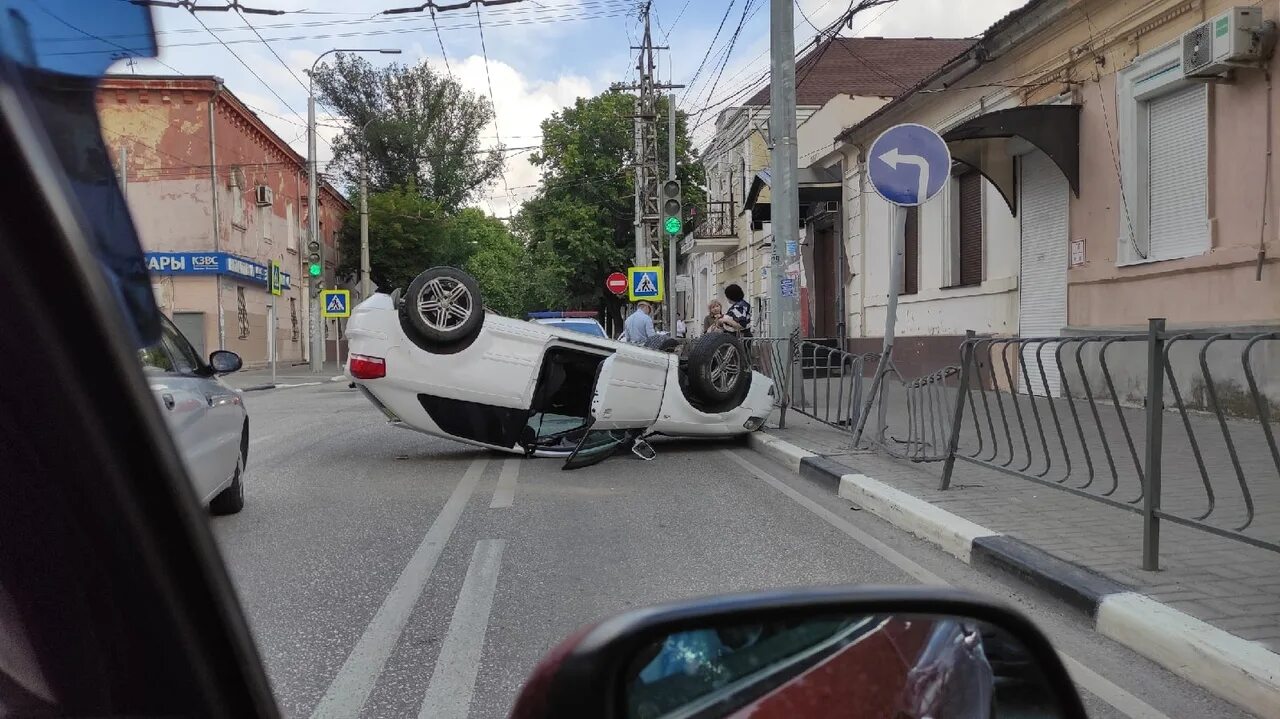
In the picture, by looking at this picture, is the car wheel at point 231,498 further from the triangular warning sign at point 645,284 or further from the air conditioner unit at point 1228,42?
the triangular warning sign at point 645,284

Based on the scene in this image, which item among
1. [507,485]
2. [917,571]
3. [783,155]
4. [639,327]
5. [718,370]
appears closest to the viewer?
[917,571]

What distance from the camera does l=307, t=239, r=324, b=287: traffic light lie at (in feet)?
89.9

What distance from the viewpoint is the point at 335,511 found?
6629mm

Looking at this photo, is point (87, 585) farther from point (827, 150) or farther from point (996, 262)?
point (827, 150)

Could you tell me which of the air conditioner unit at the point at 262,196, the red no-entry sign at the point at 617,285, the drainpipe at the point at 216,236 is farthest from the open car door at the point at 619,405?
the air conditioner unit at the point at 262,196

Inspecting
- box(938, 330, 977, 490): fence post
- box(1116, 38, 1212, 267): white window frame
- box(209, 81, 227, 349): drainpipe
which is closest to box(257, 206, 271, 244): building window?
box(209, 81, 227, 349): drainpipe

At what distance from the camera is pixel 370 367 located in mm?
8109

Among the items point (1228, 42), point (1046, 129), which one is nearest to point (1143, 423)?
point (1228, 42)

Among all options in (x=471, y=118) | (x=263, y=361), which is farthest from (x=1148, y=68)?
(x=471, y=118)

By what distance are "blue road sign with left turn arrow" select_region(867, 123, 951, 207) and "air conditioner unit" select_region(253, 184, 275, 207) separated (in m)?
22.4

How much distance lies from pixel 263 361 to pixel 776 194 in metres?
23.1

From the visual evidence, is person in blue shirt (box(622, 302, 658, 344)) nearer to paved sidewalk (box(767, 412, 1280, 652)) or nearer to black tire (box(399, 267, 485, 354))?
black tire (box(399, 267, 485, 354))

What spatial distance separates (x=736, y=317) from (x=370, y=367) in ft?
21.9

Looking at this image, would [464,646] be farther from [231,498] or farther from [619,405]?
[619,405]
